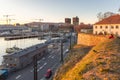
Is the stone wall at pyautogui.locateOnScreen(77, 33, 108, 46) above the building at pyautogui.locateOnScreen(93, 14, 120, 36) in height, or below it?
below

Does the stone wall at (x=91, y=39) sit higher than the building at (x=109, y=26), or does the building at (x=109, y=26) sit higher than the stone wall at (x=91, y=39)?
the building at (x=109, y=26)

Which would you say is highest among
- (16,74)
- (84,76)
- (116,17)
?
(116,17)

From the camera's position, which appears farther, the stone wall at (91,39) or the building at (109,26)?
the building at (109,26)

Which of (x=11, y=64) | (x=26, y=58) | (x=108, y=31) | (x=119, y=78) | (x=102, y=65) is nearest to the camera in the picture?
(x=119, y=78)

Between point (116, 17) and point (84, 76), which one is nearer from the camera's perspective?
point (84, 76)

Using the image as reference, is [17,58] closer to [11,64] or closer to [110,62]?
[11,64]

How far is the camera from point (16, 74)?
149 feet

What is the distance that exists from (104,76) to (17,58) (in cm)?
3209

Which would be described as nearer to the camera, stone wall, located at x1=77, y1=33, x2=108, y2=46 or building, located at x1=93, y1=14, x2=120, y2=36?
stone wall, located at x1=77, y1=33, x2=108, y2=46

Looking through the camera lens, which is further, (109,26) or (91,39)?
(109,26)

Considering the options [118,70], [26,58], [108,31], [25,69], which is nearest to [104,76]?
[118,70]

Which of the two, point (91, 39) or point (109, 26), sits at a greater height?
point (109, 26)

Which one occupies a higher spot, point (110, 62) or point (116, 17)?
point (116, 17)

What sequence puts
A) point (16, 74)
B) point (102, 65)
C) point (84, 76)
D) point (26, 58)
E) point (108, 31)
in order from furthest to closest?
point (108, 31)
point (26, 58)
point (16, 74)
point (102, 65)
point (84, 76)
